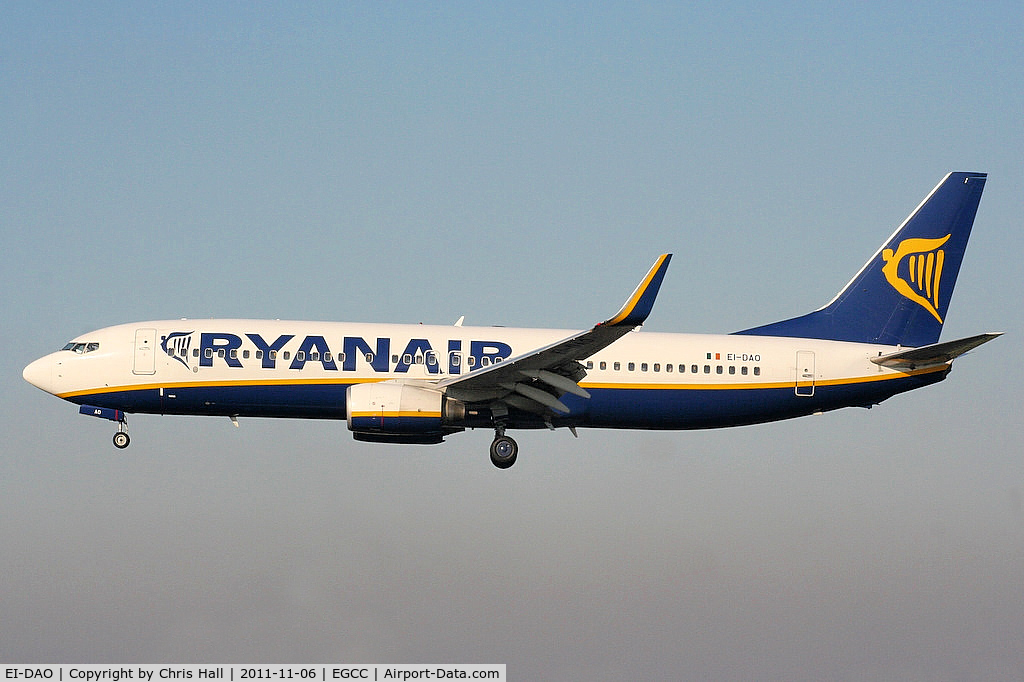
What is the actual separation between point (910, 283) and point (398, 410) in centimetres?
1839

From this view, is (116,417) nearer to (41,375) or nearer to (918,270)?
(41,375)

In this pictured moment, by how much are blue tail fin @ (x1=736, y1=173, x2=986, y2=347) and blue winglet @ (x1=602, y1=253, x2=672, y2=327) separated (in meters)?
9.87

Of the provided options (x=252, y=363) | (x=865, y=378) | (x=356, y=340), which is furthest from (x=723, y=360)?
(x=252, y=363)

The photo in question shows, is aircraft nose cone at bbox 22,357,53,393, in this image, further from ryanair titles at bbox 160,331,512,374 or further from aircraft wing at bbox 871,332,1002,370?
aircraft wing at bbox 871,332,1002,370

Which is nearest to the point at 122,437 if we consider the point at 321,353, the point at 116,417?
the point at 116,417

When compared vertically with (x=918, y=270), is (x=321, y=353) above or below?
below

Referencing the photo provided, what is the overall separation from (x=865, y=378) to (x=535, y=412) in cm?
1069

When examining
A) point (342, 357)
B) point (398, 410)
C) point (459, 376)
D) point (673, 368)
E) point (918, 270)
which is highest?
point (918, 270)

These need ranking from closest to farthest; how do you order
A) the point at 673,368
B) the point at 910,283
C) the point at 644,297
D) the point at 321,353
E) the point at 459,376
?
the point at 644,297, the point at 459,376, the point at 321,353, the point at 673,368, the point at 910,283

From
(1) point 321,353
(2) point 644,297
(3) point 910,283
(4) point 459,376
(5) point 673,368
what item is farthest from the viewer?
(3) point 910,283

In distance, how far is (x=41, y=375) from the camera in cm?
3934

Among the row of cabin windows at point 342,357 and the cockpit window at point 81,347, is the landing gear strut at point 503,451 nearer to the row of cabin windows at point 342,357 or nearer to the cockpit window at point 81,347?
the row of cabin windows at point 342,357

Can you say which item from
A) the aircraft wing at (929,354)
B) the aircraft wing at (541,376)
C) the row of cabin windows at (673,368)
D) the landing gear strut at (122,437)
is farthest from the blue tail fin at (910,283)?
the landing gear strut at (122,437)

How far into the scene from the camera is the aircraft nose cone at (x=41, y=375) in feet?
129
